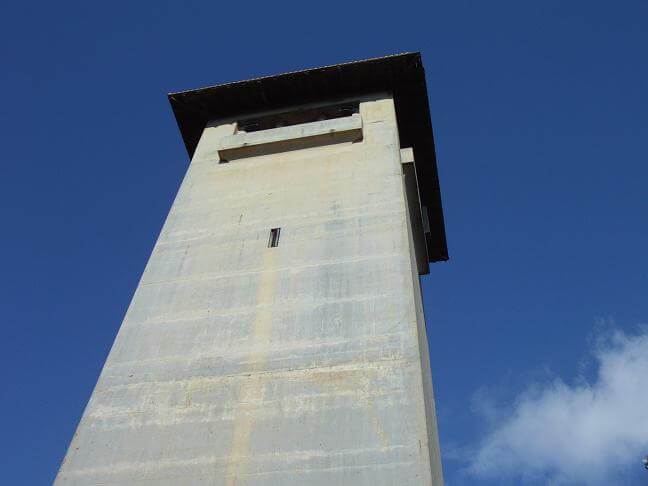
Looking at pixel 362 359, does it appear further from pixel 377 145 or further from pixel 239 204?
pixel 377 145

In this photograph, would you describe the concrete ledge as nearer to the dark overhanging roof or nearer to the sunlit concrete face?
the sunlit concrete face

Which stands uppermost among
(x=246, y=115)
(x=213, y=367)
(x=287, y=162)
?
(x=246, y=115)

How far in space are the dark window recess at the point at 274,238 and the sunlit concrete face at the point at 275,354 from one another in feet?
0.53

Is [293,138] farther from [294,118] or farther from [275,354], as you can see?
[275,354]

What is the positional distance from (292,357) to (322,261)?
2521 millimetres

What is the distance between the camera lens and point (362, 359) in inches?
411

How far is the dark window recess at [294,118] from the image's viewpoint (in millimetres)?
19578

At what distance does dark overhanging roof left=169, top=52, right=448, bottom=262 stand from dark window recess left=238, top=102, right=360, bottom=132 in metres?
0.45

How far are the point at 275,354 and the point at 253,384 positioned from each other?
0.69 metres

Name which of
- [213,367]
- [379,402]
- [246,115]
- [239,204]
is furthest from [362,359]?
[246,115]

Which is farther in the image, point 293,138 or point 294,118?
point 294,118

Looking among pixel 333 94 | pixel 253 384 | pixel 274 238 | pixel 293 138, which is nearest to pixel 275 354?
pixel 253 384

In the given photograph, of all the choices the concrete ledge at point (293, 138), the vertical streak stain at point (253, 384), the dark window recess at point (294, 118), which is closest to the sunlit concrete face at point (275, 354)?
the vertical streak stain at point (253, 384)

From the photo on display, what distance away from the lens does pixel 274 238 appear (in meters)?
13.8
